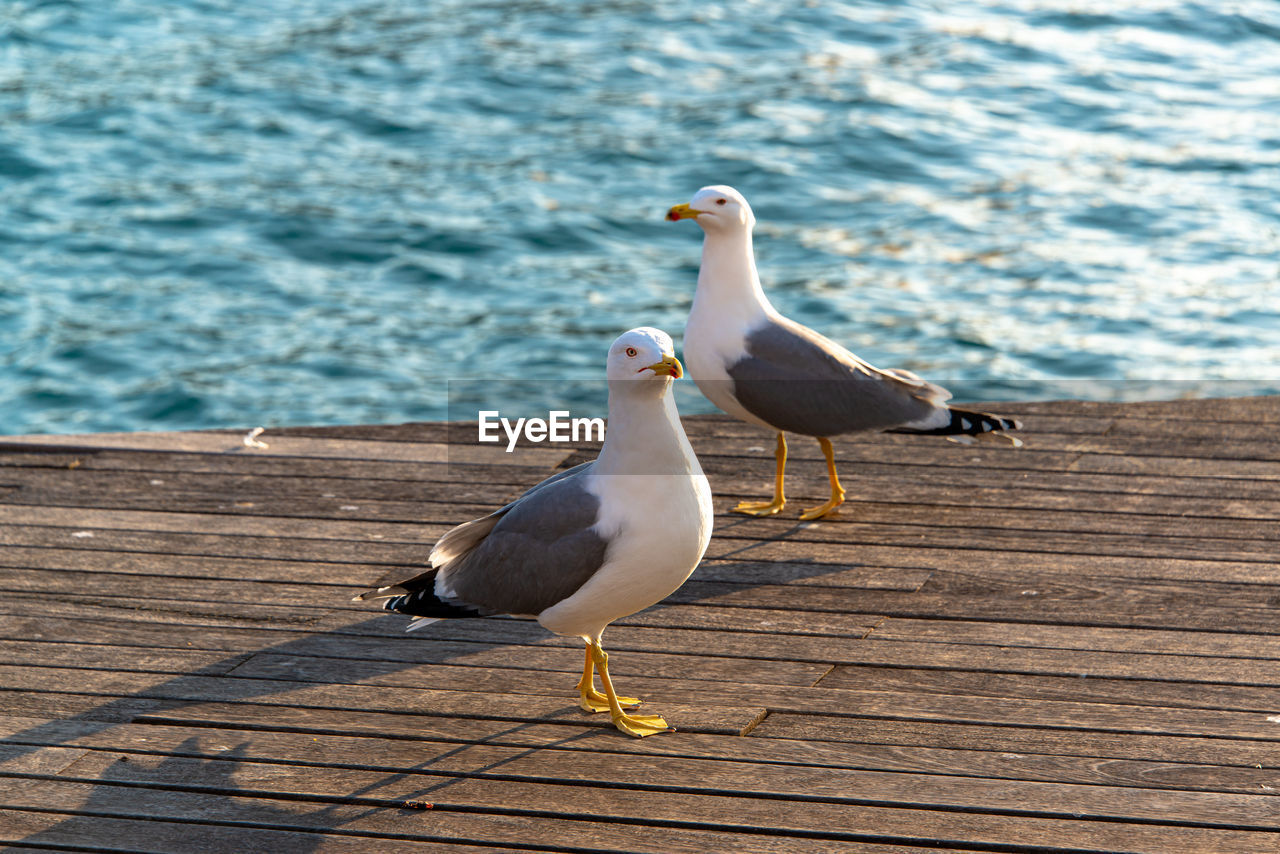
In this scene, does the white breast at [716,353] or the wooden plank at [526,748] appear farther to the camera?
the white breast at [716,353]

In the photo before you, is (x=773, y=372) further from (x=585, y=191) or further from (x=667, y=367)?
(x=585, y=191)

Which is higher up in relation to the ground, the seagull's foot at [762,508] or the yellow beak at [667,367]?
the yellow beak at [667,367]

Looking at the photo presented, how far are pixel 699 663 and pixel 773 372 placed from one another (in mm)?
1175

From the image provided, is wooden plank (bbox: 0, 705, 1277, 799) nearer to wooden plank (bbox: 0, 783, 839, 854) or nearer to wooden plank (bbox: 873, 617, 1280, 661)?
wooden plank (bbox: 0, 783, 839, 854)

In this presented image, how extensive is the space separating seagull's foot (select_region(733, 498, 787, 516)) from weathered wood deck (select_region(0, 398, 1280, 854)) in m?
0.08

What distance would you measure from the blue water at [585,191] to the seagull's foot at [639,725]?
19.2ft

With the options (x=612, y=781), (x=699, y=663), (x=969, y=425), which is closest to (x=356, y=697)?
(x=612, y=781)

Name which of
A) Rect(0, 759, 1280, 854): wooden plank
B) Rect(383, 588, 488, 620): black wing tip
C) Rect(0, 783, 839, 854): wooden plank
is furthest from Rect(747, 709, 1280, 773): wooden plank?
Rect(383, 588, 488, 620): black wing tip

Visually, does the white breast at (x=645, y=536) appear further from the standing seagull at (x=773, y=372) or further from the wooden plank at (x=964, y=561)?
the standing seagull at (x=773, y=372)

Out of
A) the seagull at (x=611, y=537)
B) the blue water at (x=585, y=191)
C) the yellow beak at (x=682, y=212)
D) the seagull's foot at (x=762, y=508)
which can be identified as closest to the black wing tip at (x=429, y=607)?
the seagull at (x=611, y=537)

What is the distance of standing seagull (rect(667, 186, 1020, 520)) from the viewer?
477 cm

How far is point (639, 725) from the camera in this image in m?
3.53

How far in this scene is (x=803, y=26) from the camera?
51.9 ft

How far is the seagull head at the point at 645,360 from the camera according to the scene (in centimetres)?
328
